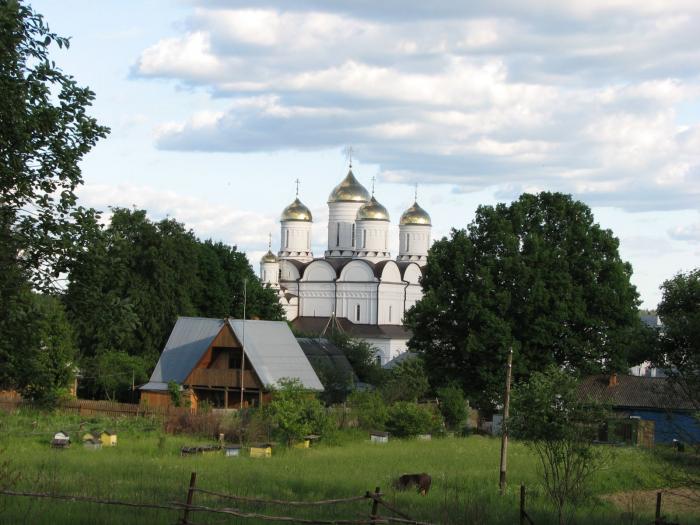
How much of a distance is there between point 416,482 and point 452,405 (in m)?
18.7

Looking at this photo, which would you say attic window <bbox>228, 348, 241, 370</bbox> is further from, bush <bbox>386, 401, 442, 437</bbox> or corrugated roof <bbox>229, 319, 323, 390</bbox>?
bush <bbox>386, 401, 442, 437</bbox>

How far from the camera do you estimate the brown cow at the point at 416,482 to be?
2181cm

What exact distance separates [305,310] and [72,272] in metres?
78.2

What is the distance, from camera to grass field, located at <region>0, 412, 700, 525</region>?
56.7ft

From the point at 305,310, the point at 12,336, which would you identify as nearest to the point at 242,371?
the point at 12,336

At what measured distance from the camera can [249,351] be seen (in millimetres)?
42344

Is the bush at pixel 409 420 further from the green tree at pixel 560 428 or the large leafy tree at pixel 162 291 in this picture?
the green tree at pixel 560 428

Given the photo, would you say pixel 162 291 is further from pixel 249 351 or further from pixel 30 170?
pixel 30 170

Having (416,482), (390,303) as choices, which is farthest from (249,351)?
(390,303)

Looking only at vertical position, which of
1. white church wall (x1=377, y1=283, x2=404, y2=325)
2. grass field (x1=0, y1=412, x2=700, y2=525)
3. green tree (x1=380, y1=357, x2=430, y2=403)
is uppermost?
white church wall (x1=377, y1=283, x2=404, y2=325)

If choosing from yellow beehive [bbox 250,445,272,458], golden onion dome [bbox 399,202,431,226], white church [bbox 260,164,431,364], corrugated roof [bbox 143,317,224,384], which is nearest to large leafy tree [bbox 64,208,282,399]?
corrugated roof [bbox 143,317,224,384]

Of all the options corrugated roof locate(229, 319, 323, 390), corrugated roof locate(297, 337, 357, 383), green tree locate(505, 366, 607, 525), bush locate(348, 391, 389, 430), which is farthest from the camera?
corrugated roof locate(297, 337, 357, 383)

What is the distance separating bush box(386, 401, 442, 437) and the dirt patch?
12.1 metres

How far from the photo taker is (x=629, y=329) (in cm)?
4172
